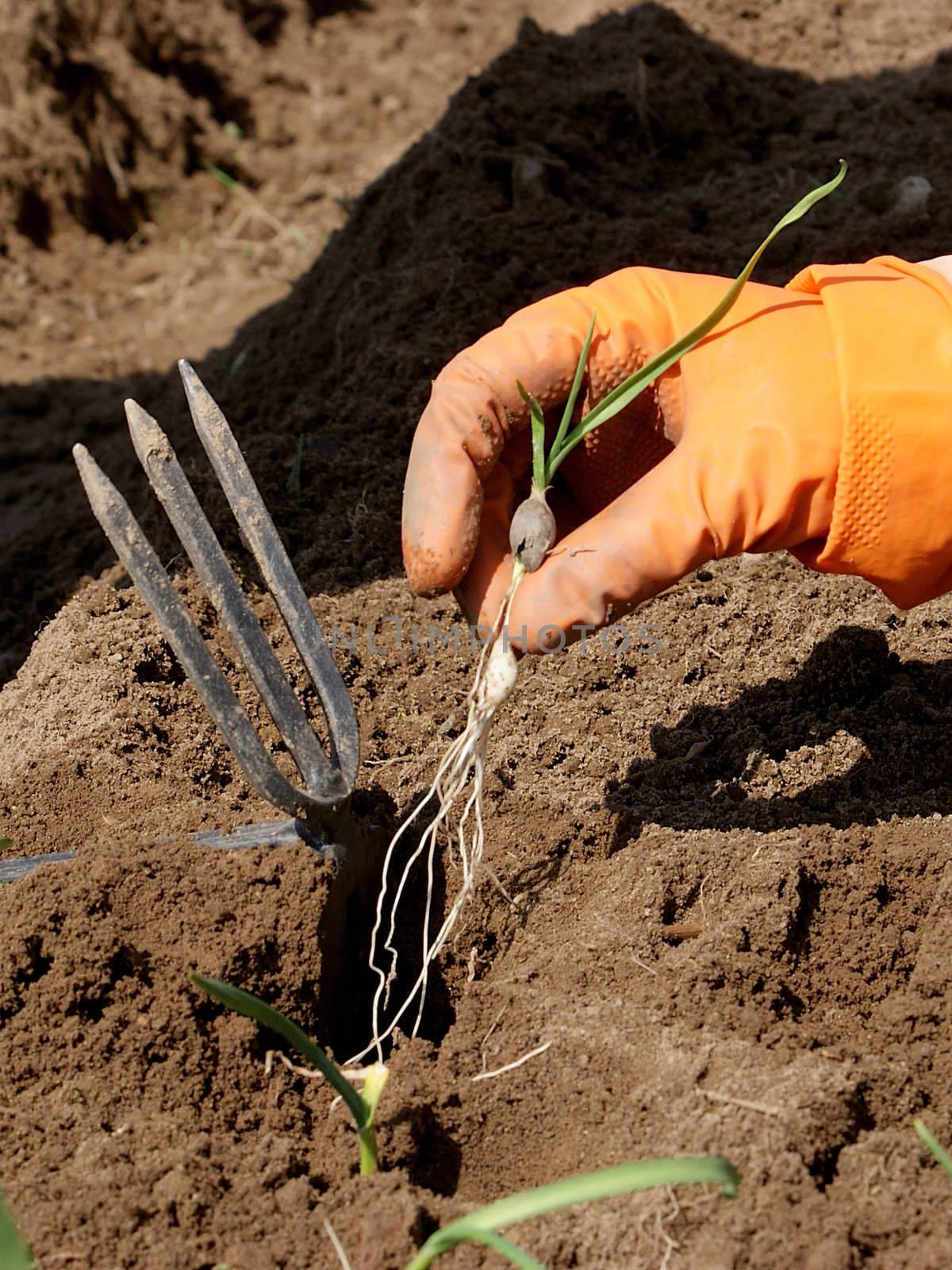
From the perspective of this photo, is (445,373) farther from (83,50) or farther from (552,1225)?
(83,50)

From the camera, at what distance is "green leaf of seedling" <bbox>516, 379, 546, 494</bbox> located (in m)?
1.77

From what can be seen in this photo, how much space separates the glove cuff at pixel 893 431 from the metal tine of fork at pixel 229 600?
77 cm

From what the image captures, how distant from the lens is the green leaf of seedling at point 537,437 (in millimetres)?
1768

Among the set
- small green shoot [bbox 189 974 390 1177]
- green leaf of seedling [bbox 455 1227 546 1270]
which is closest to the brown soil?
small green shoot [bbox 189 974 390 1177]

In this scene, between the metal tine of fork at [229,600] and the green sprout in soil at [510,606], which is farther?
the green sprout in soil at [510,606]

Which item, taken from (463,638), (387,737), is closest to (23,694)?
(387,737)

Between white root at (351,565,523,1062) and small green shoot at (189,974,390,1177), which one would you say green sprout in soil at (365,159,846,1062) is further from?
small green shoot at (189,974,390,1177)

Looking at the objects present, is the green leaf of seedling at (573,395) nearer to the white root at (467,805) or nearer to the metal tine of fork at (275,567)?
the white root at (467,805)

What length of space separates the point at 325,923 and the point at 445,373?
80 centimetres

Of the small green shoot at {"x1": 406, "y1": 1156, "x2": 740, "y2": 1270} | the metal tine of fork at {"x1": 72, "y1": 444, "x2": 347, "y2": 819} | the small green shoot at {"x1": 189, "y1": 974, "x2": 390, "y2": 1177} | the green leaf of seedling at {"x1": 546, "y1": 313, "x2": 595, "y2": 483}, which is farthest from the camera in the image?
the green leaf of seedling at {"x1": 546, "y1": 313, "x2": 595, "y2": 483}

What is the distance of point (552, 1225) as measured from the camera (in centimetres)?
139

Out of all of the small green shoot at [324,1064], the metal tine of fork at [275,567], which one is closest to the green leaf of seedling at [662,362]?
the metal tine of fork at [275,567]

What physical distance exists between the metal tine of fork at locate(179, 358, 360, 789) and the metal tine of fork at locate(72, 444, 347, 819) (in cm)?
12

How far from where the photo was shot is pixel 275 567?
1.77 metres
